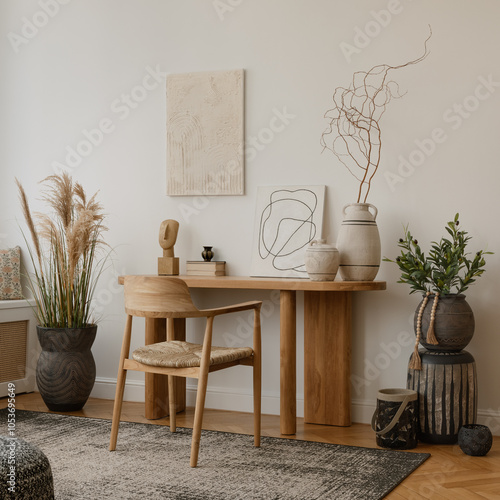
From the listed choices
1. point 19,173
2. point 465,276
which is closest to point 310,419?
point 465,276

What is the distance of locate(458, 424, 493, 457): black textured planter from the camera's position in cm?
329

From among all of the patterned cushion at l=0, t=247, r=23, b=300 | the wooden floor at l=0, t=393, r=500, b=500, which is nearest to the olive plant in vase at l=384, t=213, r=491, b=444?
the wooden floor at l=0, t=393, r=500, b=500

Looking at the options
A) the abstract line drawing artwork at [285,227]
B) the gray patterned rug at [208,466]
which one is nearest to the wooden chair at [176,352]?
the gray patterned rug at [208,466]

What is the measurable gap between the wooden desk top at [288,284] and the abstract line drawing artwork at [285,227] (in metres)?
0.22

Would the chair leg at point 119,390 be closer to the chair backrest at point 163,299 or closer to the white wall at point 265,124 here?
the chair backrest at point 163,299

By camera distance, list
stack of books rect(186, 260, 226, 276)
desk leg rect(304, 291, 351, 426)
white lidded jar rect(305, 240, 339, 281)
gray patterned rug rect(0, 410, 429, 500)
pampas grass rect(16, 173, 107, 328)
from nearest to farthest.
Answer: gray patterned rug rect(0, 410, 429, 500)
white lidded jar rect(305, 240, 339, 281)
desk leg rect(304, 291, 351, 426)
stack of books rect(186, 260, 226, 276)
pampas grass rect(16, 173, 107, 328)

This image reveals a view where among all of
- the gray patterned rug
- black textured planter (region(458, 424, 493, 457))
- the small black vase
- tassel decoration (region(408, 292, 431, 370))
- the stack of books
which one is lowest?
the gray patterned rug

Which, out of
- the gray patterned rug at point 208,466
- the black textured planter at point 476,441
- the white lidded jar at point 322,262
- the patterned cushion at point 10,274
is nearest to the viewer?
the gray patterned rug at point 208,466

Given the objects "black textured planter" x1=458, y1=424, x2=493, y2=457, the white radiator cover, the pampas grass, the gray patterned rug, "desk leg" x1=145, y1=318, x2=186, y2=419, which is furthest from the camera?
the white radiator cover

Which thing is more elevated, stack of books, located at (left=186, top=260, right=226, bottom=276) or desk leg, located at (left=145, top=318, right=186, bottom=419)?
stack of books, located at (left=186, top=260, right=226, bottom=276)

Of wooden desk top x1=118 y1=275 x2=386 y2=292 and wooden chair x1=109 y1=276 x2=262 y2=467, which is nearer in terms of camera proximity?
wooden chair x1=109 y1=276 x2=262 y2=467

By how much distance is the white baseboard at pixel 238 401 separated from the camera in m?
3.75

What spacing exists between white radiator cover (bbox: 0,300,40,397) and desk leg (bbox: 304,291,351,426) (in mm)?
1854

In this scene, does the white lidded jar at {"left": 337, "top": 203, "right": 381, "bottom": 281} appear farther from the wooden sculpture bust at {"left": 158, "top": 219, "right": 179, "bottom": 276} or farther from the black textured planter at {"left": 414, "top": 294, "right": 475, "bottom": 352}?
the wooden sculpture bust at {"left": 158, "top": 219, "right": 179, "bottom": 276}
